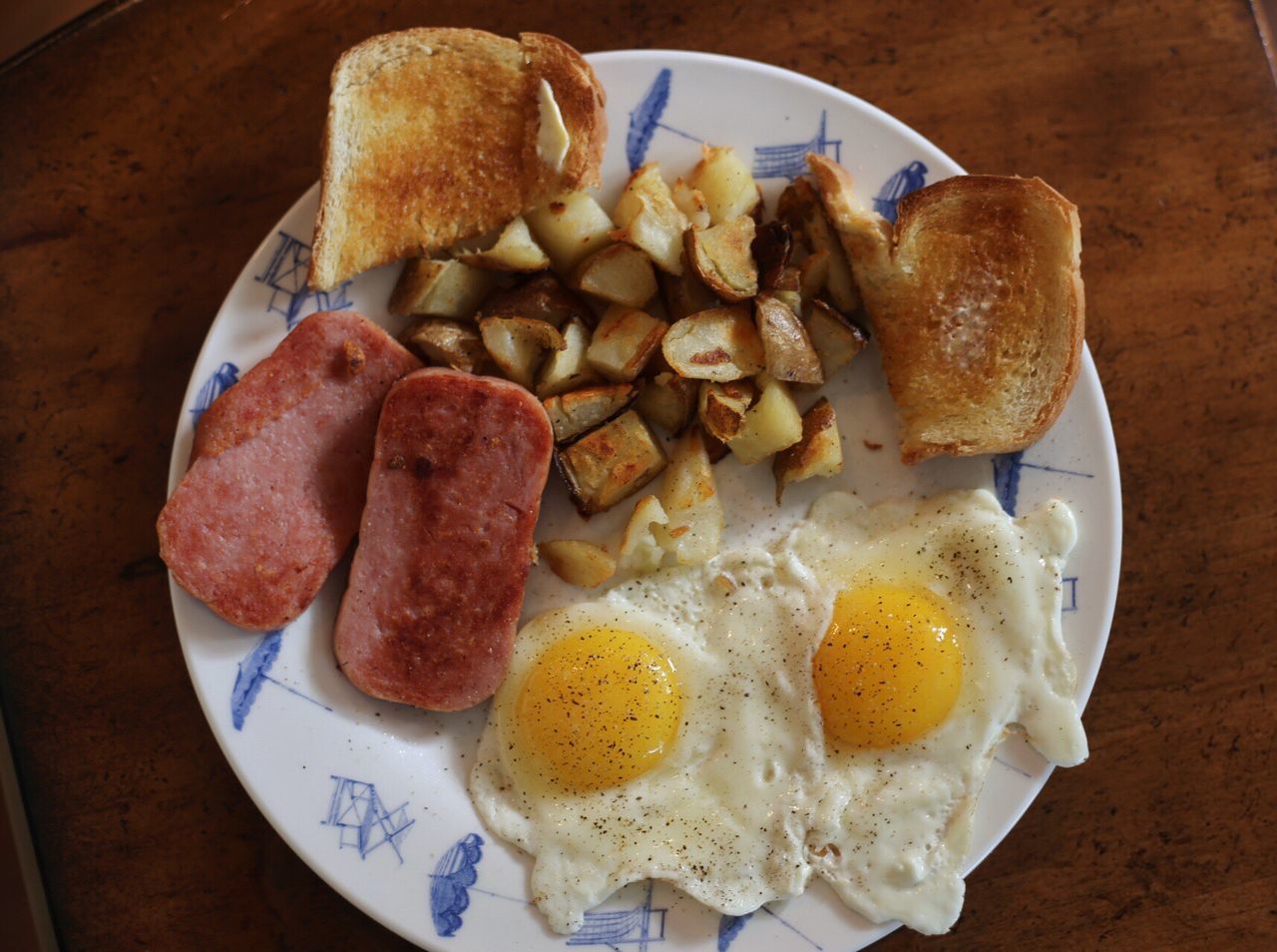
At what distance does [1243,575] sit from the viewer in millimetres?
2203

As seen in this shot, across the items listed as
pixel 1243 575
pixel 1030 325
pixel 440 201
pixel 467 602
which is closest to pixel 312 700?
pixel 467 602

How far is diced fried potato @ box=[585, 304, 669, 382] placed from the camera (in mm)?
1956

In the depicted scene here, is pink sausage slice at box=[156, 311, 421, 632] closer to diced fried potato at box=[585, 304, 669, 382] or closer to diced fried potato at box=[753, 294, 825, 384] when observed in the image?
diced fried potato at box=[585, 304, 669, 382]

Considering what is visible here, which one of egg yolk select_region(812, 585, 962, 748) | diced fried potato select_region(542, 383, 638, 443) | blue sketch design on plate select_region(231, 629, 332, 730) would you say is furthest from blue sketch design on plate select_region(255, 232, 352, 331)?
egg yolk select_region(812, 585, 962, 748)

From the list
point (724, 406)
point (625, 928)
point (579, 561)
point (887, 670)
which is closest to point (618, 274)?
point (724, 406)

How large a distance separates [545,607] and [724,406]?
24.9 inches

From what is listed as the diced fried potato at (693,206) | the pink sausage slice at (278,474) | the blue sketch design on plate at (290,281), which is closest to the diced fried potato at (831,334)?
the diced fried potato at (693,206)

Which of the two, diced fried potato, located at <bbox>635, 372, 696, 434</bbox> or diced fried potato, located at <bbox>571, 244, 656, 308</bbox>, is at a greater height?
diced fried potato, located at <bbox>571, 244, 656, 308</bbox>

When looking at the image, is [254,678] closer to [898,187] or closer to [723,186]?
[723,186]

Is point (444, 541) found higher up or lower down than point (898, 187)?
lower down

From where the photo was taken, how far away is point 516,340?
6.45ft

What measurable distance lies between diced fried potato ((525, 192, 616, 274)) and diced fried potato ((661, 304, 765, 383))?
290mm

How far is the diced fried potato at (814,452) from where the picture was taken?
1.98 meters

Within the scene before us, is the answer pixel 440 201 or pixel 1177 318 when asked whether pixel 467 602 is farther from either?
pixel 1177 318
